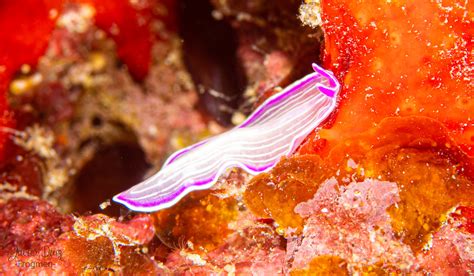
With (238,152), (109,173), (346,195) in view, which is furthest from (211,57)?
(346,195)

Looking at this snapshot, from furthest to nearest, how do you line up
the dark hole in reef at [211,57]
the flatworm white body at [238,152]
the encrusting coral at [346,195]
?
the dark hole in reef at [211,57]
the flatworm white body at [238,152]
the encrusting coral at [346,195]

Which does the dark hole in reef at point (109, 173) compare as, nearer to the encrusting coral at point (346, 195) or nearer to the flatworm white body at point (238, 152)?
the encrusting coral at point (346, 195)

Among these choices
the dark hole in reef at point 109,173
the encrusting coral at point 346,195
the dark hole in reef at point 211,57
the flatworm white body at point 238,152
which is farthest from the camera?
the dark hole in reef at point 109,173

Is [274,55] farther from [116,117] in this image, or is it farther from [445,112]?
[116,117]

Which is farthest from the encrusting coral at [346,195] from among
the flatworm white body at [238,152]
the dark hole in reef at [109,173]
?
the dark hole in reef at [109,173]

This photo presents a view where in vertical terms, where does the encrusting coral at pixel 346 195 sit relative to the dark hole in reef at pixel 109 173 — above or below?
above

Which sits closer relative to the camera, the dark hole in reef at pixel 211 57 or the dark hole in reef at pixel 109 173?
the dark hole in reef at pixel 211 57
